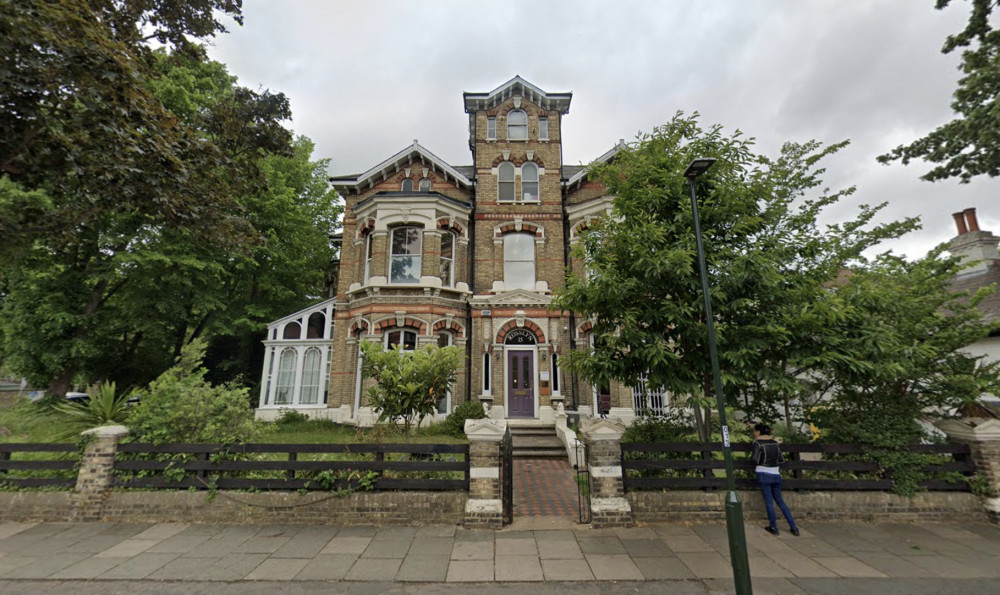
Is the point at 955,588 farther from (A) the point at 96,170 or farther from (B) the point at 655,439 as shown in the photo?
(A) the point at 96,170

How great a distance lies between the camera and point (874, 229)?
424 inches

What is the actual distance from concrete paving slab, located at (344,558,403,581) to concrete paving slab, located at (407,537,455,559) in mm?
297

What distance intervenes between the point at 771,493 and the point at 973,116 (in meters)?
11.2

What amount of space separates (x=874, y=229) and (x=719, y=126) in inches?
292

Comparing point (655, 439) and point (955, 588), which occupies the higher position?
point (655, 439)

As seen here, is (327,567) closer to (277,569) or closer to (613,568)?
(277,569)

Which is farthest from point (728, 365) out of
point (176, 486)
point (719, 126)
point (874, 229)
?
point (176, 486)

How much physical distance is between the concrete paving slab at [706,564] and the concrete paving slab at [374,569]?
12.3 feet

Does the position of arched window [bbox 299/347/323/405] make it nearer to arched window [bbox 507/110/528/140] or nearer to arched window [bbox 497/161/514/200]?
arched window [bbox 497/161/514/200]

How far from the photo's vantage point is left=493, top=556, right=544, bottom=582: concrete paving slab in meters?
4.60

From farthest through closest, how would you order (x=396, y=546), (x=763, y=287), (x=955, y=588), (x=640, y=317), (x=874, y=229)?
(x=874, y=229)
(x=640, y=317)
(x=763, y=287)
(x=396, y=546)
(x=955, y=588)

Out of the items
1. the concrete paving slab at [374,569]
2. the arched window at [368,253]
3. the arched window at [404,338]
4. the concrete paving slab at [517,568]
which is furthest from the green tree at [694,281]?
the arched window at [368,253]

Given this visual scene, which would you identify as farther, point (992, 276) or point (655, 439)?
point (992, 276)

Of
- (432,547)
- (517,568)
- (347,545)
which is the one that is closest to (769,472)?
(517,568)
